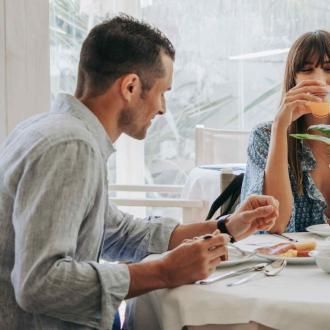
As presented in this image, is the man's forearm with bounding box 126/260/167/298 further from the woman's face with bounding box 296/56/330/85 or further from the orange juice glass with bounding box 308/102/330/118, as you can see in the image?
the woman's face with bounding box 296/56/330/85

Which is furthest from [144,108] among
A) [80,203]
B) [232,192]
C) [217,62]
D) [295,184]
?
[217,62]

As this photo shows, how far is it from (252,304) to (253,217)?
0.47 meters

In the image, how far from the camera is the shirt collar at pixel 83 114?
121 centimetres

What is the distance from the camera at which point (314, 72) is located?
2.00 meters

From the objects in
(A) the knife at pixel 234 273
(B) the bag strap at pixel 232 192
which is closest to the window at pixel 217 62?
(B) the bag strap at pixel 232 192

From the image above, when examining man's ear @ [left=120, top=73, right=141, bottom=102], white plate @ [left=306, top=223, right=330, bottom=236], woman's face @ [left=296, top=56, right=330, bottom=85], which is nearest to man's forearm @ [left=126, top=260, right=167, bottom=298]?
man's ear @ [left=120, top=73, right=141, bottom=102]

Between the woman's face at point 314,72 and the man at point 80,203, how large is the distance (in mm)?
813

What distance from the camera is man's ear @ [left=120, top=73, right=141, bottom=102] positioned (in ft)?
4.17

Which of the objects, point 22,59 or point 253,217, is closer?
point 253,217

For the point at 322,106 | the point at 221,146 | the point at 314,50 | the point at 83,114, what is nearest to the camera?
the point at 83,114

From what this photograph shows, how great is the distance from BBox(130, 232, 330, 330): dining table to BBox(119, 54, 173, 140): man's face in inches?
14.0

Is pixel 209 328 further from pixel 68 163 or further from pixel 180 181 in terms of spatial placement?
pixel 180 181

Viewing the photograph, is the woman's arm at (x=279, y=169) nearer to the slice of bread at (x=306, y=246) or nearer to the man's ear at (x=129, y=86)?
the slice of bread at (x=306, y=246)

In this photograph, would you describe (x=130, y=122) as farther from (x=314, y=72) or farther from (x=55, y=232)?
(x=314, y=72)
